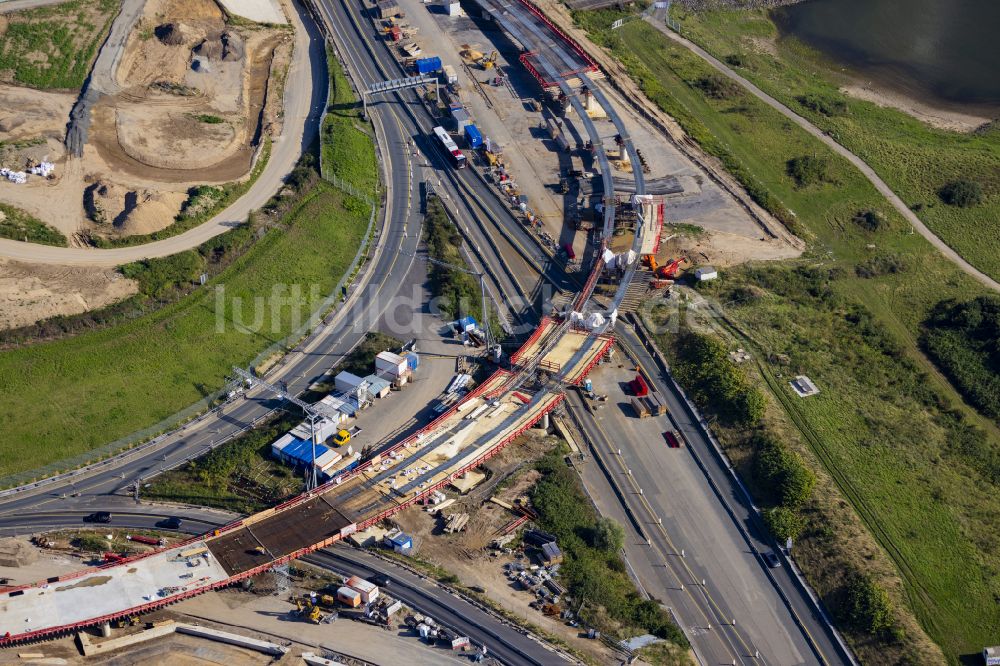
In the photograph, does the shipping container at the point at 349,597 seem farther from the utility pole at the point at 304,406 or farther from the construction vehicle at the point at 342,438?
the construction vehicle at the point at 342,438

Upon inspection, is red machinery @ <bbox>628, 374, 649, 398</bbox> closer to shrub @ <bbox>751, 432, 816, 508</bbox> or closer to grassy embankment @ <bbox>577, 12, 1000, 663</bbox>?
grassy embankment @ <bbox>577, 12, 1000, 663</bbox>

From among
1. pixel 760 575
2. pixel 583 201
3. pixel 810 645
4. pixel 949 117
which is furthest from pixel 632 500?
pixel 949 117

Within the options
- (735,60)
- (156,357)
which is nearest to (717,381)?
(156,357)

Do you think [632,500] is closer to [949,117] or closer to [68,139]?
[68,139]

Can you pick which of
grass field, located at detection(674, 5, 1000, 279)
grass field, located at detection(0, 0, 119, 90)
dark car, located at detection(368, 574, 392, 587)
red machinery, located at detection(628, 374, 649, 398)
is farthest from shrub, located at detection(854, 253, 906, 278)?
grass field, located at detection(0, 0, 119, 90)

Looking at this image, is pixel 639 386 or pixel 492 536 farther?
pixel 639 386

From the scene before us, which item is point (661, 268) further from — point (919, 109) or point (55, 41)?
point (55, 41)
